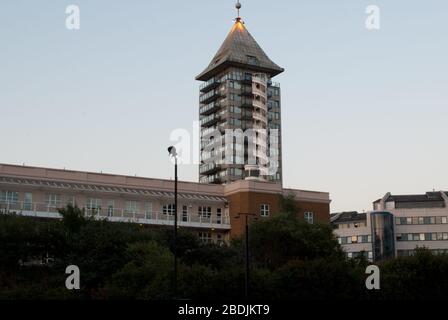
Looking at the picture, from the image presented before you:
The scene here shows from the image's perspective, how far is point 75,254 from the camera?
54.6 metres

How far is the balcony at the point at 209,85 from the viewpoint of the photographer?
148 meters

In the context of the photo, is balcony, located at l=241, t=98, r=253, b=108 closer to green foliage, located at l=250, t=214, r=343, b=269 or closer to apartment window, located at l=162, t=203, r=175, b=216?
apartment window, located at l=162, t=203, r=175, b=216

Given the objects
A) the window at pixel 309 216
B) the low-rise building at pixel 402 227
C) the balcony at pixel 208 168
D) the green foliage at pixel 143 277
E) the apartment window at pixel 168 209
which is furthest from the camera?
the balcony at pixel 208 168

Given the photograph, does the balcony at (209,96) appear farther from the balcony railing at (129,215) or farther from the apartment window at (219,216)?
the balcony railing at (129,215)

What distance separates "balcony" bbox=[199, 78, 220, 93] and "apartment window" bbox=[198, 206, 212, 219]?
64.8 m

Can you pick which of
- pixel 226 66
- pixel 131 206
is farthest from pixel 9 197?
pixel 226 66

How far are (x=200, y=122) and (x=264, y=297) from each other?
352 feet

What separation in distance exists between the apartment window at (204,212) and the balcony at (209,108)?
205 ft

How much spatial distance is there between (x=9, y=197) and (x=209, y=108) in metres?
78.6

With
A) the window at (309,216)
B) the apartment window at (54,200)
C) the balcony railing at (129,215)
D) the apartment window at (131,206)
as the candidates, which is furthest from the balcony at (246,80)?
the apartment window at (54,200)

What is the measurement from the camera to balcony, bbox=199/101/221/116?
484 ft

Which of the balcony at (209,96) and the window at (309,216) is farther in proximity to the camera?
the balcony at (209,96)

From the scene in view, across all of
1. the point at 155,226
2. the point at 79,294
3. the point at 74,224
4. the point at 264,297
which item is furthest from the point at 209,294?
the point at 155,226
